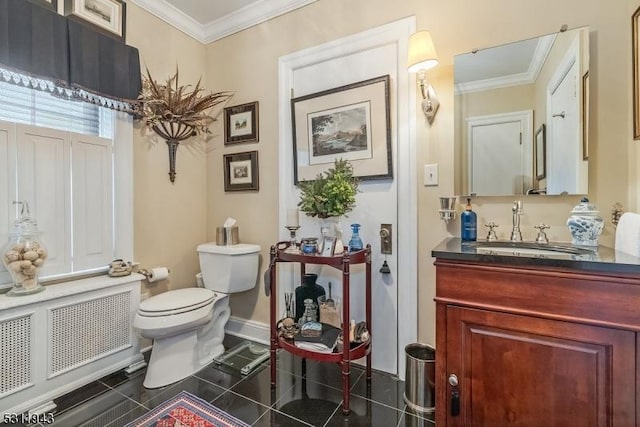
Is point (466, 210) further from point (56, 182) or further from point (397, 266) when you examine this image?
point (56, 182)

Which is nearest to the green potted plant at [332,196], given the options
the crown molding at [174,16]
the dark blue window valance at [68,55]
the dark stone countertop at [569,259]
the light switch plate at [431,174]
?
the light switch plate at [431,174]

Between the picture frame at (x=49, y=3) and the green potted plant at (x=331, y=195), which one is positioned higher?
the picture frame at (x=49, y=3)

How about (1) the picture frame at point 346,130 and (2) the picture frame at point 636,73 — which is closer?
(2) the picture frame at point 636,73

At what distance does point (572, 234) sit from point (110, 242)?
2629mm

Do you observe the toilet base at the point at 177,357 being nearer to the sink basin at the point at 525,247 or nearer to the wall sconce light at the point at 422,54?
the sink basin at the point at 525,247

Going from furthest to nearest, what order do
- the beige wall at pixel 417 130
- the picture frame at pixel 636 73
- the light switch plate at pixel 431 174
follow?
the light switch plate at pixel 431 174 → the beige wall at pixel 417 130 → the picture frame at pixel 636 73

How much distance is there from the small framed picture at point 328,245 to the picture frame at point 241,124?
3.72 feet

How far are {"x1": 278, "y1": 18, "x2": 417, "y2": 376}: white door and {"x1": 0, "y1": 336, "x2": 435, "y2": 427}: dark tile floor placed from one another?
0.29m

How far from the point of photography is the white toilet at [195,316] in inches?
68.6

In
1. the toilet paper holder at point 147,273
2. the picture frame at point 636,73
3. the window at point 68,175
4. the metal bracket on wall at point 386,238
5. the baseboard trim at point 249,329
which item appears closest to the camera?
the picture frame at point 636,73

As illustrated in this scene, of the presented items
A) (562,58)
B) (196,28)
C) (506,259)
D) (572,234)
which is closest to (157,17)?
(196,28)

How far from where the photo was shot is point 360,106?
6.32 ft

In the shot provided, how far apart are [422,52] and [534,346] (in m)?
1.40

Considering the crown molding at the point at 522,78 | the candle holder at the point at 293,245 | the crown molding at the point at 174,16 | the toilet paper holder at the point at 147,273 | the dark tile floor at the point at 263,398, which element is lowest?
the dark tile floor at the point at 263,398
